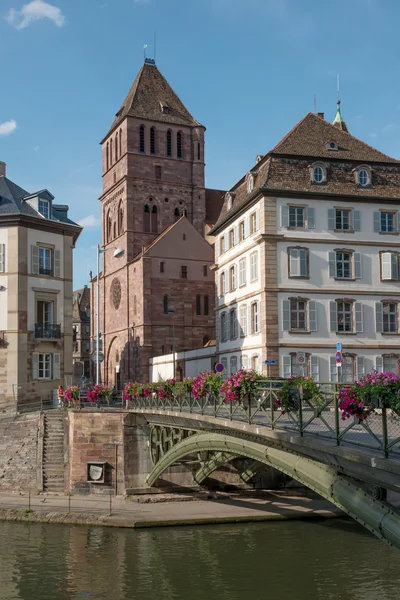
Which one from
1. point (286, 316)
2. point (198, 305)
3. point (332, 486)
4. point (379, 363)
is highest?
point (198, 305)

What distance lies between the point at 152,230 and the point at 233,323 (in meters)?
26.3

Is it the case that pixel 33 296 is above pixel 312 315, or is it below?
above

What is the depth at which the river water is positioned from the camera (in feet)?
70.3

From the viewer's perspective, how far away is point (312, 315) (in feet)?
141

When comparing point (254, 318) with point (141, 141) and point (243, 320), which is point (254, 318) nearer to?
point (243, 320)

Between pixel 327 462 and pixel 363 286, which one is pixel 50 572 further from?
pixel 363 286

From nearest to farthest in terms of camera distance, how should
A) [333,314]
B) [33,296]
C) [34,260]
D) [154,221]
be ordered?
[333,314]
[33,296]
[34,260]
[154,221]

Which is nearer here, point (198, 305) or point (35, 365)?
point (35, 365)

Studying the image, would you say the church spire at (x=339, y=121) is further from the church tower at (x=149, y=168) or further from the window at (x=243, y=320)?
the window at (x=243, y=320)

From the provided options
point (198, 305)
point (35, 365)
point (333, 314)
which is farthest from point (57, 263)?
point (198, 305)

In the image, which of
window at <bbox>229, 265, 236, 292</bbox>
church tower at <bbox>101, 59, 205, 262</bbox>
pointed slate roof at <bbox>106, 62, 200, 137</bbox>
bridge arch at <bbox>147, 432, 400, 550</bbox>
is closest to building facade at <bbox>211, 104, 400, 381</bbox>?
window at <bbox>229, 265, 236, 292</bbox>

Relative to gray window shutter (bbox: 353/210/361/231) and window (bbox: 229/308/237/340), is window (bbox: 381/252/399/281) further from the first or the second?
window (bbox: 229/308/237/340)

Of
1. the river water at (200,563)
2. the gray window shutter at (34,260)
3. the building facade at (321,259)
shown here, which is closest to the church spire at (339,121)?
the building facade at (321,259)

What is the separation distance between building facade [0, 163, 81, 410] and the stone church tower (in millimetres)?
19338
